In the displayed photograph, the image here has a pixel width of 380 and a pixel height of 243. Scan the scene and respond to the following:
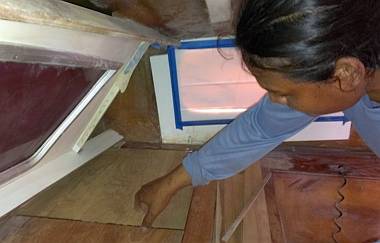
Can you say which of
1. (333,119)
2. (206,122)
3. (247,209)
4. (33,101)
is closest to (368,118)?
(247,209)

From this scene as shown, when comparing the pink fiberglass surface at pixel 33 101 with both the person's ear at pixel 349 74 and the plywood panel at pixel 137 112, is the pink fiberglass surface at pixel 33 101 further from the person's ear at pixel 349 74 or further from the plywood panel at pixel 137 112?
the plywood panel at pixel 137 112

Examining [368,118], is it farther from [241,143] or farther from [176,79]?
[176,79]

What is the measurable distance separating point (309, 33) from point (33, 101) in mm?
638

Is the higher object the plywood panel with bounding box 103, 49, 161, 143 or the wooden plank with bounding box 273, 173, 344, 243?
the plywood panel with bounding box 103, 49, 161, 143

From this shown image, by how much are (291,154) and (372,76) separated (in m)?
1.14

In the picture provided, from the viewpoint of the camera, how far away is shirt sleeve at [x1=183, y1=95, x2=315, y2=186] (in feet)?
3.17

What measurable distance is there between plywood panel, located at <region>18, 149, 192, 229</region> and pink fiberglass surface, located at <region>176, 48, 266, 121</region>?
262 mm

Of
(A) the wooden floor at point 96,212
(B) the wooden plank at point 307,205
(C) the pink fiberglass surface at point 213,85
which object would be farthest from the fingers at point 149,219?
(C) the pink fiberglass surface at point 213,85

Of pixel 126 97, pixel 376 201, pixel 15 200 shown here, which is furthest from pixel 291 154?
pixel 15 200

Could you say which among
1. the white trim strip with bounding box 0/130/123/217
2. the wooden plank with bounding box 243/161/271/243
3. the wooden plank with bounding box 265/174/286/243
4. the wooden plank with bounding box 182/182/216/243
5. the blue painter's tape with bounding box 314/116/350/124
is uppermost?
the white trim strip with bounding box 0/130/123/217

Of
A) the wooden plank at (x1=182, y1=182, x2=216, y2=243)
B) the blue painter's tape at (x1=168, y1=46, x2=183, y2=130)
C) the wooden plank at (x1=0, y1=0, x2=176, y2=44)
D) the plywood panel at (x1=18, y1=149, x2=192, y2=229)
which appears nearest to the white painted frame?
the blue painter's tape at (x1=168, y1=46, x2=183, y2=130)

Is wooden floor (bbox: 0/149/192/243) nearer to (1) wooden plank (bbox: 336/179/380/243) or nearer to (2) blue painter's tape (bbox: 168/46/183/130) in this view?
(2) blue painter's tape (bbox: 168/46/183/130)

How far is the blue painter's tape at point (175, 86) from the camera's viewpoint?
5.61 feet

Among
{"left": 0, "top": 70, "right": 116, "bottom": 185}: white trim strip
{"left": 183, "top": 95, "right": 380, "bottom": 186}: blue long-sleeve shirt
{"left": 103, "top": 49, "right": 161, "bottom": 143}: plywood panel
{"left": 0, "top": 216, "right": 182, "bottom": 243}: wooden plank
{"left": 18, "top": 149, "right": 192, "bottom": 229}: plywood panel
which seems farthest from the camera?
{"left": 103, "top": 49, "right": 161, "bottom": 143}: plywood panel
